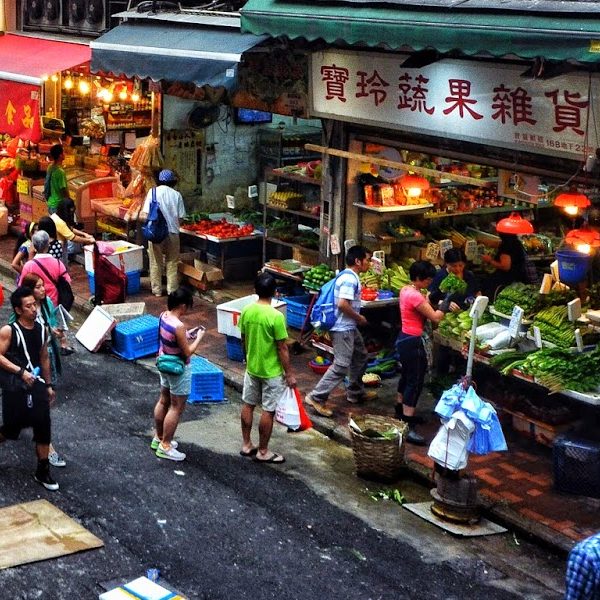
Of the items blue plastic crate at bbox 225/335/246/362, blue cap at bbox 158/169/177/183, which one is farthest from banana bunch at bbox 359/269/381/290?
blue cap at bbox 158/169/177/183

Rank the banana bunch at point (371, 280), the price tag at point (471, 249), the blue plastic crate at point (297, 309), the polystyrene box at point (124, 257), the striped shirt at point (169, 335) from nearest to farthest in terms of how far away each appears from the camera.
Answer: the striped shirt at point (169, 335), the banana bunch at point (371, 280), the price tag at point (471, 249), the blue plastic crate at point (297, 309), the polystyrene box at point (124, 257)

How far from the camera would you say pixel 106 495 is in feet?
33.9

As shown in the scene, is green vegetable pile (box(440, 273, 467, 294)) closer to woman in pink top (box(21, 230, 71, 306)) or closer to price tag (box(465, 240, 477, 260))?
price tag (box(465, 240, 477, 260))

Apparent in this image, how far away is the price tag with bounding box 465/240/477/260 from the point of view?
15.0 meters

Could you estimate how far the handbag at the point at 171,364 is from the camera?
10.9 m

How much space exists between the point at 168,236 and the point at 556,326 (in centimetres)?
695

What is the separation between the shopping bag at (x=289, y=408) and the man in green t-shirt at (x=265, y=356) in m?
0.04

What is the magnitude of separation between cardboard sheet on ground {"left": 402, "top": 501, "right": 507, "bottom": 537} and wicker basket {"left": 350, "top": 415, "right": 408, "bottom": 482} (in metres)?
0.52

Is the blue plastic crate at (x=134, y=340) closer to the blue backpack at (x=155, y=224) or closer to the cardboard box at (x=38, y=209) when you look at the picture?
the blue backpack at (x=155, y=224)

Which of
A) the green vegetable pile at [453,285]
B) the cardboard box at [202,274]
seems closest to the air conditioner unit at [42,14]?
the cardboard box at [202,274]

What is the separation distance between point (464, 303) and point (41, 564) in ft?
19.5

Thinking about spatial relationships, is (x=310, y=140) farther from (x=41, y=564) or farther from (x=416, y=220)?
(x=41, y=564)

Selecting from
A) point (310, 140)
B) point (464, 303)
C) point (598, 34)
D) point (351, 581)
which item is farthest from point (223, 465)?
point (310, 140)

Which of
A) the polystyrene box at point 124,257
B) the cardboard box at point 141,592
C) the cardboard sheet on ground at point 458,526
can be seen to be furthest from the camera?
the polystyrene box at point 124,257
